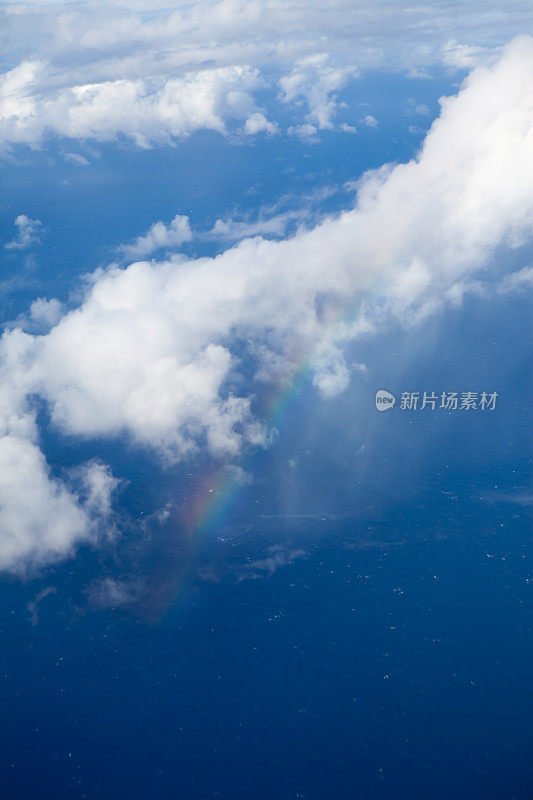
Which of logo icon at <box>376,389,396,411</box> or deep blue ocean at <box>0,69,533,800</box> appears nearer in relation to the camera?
deep blue ocean at <box>0,69,533,800</box>

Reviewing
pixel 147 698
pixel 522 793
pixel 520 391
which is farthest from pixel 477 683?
pixel 520 391

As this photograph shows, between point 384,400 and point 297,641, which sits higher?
point 384,400

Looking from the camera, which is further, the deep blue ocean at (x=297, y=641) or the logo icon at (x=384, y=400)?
the logo icon at (x=384, y=400)

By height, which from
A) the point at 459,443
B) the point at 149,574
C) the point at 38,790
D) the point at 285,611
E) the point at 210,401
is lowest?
the point at 38,790

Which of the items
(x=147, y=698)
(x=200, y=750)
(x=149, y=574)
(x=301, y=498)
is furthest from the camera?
(x=301, y=498)

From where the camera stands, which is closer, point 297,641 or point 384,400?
point 297,641

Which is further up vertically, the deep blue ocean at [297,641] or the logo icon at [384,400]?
the logo icon at [384,400]

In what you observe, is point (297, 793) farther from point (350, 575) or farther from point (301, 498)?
point (301, 498)

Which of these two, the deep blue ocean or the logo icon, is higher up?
the logo icon
